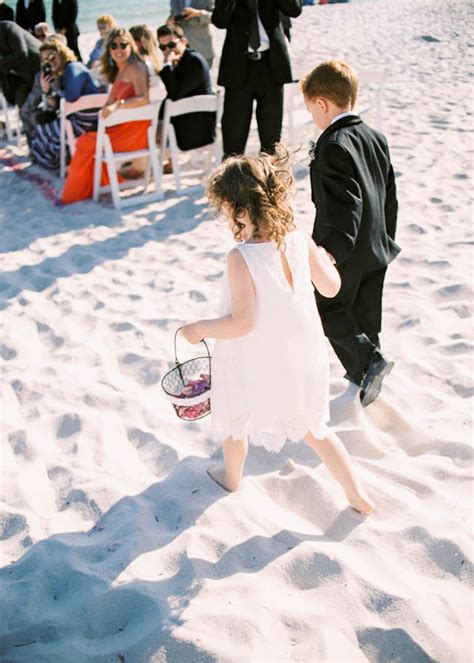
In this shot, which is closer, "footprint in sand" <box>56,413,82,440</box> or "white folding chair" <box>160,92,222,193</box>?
"footprint in sand" <box>56,413,82,440</box>

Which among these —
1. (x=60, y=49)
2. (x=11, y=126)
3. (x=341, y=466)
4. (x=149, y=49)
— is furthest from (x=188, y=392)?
(x=11, y=126)

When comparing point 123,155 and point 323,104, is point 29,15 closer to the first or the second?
point 123,155

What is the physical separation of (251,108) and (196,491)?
4229mm

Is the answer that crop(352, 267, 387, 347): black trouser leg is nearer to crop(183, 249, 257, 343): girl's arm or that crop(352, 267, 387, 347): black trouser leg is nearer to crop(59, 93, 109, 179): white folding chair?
crop(183, 249, 257, 343): girl's arm

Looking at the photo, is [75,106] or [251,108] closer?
[251,108]

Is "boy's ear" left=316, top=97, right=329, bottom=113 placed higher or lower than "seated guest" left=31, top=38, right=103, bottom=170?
higher

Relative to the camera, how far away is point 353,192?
2.68 m

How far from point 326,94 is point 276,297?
1.07 metres

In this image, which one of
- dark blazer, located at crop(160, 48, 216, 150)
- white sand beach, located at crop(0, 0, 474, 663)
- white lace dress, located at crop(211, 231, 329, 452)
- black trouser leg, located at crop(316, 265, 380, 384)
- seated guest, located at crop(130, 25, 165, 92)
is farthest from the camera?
seated guest, located at crop(130, 25, 165, 92)

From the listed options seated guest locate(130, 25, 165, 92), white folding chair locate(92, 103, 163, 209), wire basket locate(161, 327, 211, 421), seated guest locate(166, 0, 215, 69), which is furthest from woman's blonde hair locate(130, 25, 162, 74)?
wire basket locate(161, 327, 211, 421)

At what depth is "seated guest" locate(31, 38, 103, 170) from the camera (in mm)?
6535

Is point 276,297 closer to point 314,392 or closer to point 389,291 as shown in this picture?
point 314,392

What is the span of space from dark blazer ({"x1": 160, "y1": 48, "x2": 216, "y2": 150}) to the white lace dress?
4559 millimetres

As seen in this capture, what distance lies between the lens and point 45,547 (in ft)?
8.19
